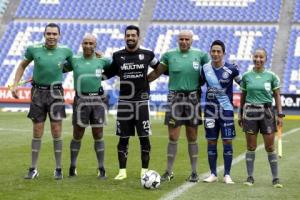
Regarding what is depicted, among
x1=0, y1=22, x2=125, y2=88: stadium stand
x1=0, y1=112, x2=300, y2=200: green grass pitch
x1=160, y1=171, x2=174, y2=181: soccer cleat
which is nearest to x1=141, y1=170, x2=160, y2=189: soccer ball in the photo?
x1=0, y1=112, x2=300, y2=200: green grass pitch

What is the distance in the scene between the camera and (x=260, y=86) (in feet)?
31.8

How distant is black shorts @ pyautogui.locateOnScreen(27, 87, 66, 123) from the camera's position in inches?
396

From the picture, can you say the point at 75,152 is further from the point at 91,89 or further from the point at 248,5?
the point at 248,5

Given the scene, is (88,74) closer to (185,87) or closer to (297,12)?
(185,87)

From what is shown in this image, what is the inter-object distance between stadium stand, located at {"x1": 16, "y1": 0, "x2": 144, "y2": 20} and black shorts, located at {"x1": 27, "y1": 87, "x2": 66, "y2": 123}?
3087 cm

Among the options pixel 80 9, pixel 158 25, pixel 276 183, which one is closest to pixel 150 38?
pixel 158 25

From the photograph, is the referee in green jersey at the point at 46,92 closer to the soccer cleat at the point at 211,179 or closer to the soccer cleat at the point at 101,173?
the soccer cleat at the point at 101,173

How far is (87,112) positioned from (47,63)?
0.97 m

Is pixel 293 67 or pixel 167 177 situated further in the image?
pixel 293 67

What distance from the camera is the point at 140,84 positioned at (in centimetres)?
999

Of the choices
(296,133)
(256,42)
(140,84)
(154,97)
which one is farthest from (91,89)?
(256,42)

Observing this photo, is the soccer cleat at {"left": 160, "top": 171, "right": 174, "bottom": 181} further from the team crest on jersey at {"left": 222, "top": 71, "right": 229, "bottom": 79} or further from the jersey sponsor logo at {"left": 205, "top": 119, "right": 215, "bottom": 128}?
the team crest on jersey at {"left": 222, "top": 71, "right": 229, "bottom": 79}

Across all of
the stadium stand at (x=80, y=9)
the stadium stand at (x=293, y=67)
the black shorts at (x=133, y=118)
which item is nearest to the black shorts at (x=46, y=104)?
the black shorts at (x=133, y=118)

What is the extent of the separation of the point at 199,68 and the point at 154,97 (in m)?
22.3
